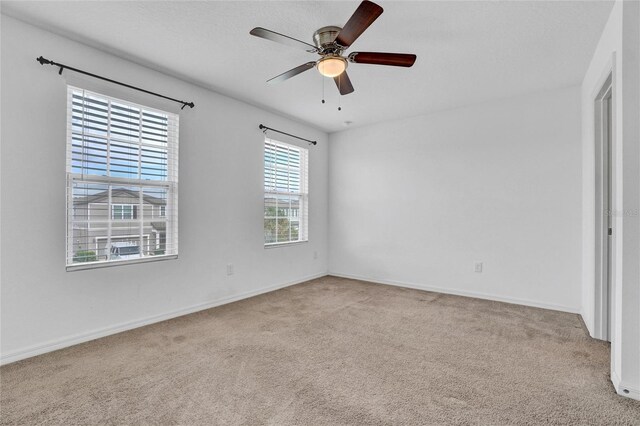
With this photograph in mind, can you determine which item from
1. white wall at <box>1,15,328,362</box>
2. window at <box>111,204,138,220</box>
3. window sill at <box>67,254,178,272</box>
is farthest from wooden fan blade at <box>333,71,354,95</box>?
window sill at <box>67,254,178,272</box>

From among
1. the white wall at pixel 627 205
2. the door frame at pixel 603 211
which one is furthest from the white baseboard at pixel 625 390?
the door frame at pixel 603 211

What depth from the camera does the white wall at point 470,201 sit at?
11.6 feet

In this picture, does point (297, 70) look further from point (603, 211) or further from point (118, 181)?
point (603, 211)

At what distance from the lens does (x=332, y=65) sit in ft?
7.45

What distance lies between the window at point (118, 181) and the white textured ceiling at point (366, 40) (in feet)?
1.66

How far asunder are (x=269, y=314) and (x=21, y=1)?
3.20 meters

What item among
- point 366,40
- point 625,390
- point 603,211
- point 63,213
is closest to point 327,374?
point 625,390

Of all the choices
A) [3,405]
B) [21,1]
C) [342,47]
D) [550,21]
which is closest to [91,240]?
[3,405]

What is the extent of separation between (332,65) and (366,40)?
0.53 m

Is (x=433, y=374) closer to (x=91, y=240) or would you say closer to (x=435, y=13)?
(x=435, y=13)

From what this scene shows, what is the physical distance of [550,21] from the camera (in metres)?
2.31

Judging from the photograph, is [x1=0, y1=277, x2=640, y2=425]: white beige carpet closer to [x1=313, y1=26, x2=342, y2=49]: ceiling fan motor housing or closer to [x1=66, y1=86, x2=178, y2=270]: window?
[x1=66, y1=86, x2=178, y2=270]: window

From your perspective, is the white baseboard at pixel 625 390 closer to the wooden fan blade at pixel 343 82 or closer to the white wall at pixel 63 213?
the wooden fan blade at pixel 343 82

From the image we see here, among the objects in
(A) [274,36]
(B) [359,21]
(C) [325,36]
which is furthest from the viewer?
(C) [325,36]
